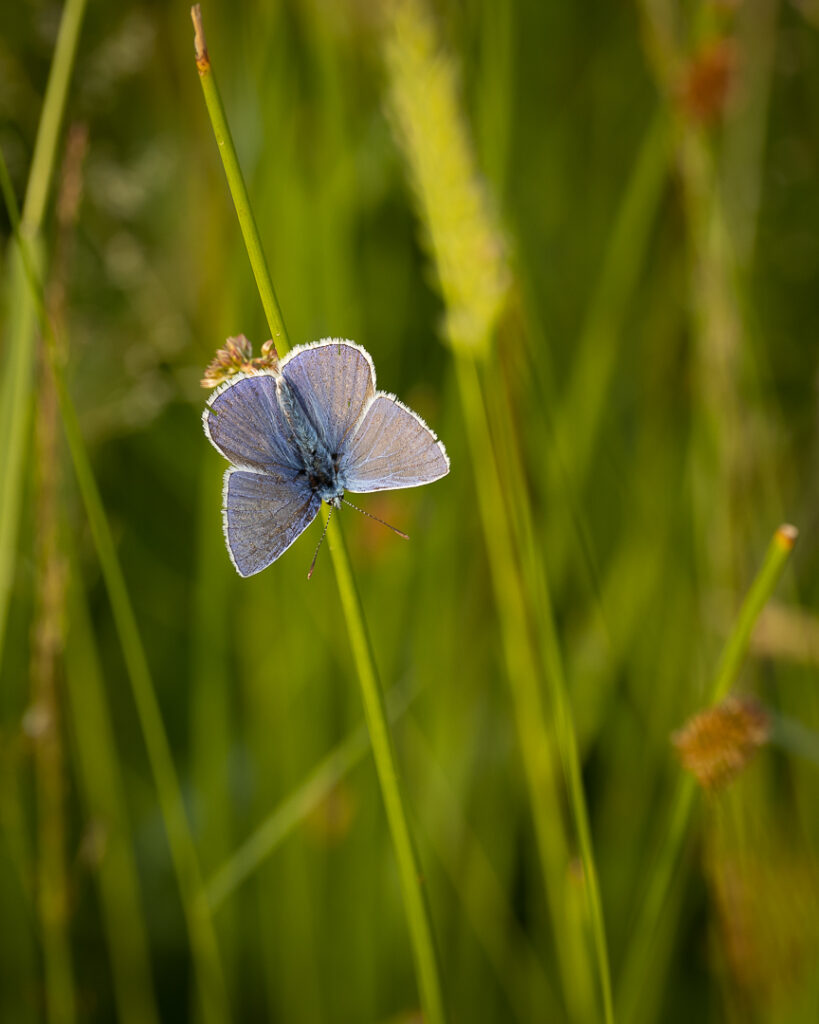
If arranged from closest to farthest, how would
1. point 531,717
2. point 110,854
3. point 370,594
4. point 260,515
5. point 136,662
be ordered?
point 260,515 → point 136,662 → point 531,717 → point 110,854 → point 370,594

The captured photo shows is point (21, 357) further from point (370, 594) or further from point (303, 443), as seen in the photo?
point (370, 594)

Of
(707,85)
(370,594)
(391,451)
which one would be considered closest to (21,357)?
(391,451)

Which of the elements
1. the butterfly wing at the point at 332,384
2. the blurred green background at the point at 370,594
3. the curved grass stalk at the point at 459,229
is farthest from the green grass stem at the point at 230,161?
the blurred green background at the point at 370,594

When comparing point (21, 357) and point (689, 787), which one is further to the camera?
point (21, 357)

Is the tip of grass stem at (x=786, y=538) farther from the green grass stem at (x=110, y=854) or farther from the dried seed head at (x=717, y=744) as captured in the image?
the green grass stem at (x=110, y=854)

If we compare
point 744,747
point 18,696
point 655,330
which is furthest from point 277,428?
point 655,330

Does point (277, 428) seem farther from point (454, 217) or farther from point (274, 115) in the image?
point (274, 115)

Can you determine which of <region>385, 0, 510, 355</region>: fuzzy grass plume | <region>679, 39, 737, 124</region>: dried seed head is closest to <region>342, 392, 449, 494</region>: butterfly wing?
<region>385, 0, 510, 355</region>: fuzzy grass plume
